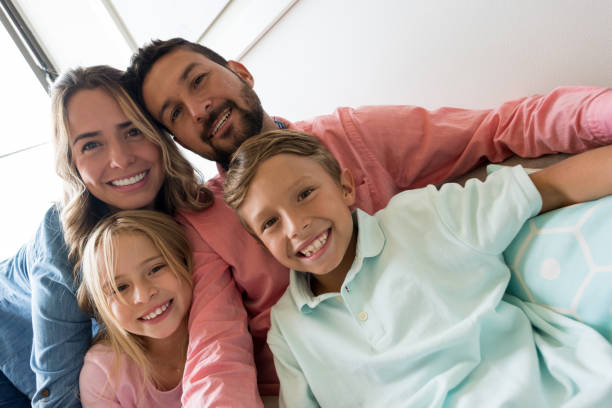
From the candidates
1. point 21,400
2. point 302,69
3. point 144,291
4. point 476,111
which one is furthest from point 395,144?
point 21,400

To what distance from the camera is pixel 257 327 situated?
924mm

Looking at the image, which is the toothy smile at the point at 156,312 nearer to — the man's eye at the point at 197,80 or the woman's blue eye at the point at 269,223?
the woman's blue eye at the point at 269,223

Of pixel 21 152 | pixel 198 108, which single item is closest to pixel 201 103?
pixel 198 108

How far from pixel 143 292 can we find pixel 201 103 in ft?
1.68

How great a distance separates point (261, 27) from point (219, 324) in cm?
109

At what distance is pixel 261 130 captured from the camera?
105 cm

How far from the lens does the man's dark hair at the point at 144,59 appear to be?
3.36 ft

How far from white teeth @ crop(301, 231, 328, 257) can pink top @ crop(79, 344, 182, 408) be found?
510mm

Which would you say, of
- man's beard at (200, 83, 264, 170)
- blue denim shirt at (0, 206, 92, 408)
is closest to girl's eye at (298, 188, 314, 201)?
man's beard at (200, 83, 264, 170)

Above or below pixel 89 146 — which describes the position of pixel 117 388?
below

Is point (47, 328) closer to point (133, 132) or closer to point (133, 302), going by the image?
point (133, 302)

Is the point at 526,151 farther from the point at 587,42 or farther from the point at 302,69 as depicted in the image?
the point at 302,69


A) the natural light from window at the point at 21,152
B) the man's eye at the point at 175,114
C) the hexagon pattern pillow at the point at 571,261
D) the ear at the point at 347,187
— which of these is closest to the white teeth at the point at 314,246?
the ear at the point at 347,187

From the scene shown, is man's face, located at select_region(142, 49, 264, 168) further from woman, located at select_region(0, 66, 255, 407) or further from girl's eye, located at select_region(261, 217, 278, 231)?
girl's eye, located at select_region(261, 217, 278, 231)
